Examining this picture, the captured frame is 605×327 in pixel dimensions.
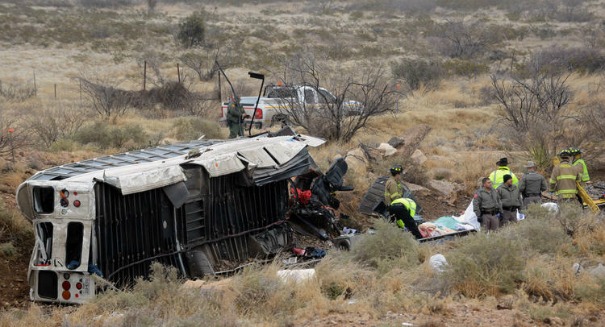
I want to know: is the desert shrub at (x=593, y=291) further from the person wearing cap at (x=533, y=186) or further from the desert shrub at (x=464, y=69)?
the desert shrub at (x=464, y=69)

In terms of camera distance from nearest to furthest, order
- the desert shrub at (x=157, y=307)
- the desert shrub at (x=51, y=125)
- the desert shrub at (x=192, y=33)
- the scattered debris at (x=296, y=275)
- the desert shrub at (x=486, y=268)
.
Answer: the desert shrub at (x=157, y=307)
the desert shrub at (x=486, y=268)
the scattered debris at (x=296, y=275)
the desert shrub at (x=51, y=125)
the desert shrub at (x=192, y=33)

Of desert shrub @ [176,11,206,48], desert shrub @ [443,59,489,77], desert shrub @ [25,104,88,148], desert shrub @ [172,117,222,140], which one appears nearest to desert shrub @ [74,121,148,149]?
desert shrub @ [25,104,88,148]

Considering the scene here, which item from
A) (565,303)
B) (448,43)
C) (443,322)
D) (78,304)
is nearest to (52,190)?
(78,304)

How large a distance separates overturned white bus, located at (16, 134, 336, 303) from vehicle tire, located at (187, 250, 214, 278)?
0.01 m

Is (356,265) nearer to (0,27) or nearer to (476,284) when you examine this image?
(476,284)

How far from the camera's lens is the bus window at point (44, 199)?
30.4 ft

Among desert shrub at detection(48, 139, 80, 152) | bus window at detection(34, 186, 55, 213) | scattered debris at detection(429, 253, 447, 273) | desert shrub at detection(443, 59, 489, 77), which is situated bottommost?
desert shrub at detection(443, 59, 489, 77)

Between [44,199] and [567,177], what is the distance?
28.8ft

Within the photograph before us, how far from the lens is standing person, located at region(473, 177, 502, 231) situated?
12555mm

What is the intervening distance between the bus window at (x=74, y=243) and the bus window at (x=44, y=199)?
1.14ft

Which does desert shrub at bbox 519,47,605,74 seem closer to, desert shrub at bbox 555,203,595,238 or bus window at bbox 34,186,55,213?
desert shrub at bbox 555,203,595,238

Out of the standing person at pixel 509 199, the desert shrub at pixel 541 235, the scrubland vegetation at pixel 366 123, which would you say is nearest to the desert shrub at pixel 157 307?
the scrubland vegetation at pixel 366 123

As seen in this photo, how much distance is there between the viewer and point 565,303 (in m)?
8.23

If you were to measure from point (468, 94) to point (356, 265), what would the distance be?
23798 mm
